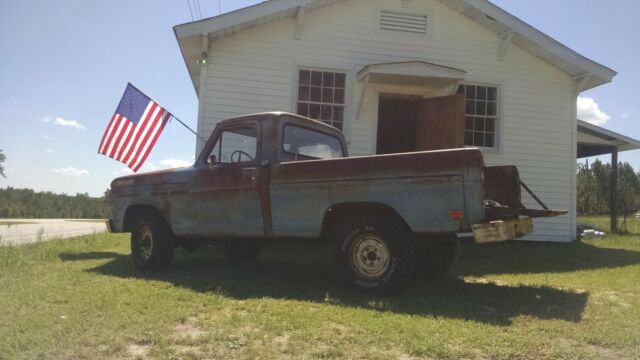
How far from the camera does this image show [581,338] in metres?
4.23

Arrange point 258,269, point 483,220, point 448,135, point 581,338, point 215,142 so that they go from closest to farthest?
point 581,338 → point 483,220 → point 215,142 → point 258,269 → point 448,135

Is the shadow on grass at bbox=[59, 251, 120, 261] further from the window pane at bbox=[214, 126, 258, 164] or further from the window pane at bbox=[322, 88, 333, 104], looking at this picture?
the window pane at bbox=[322, 88, 333, 104]

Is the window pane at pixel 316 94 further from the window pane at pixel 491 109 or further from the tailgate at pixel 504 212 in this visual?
the tailgate at pixel 504 212

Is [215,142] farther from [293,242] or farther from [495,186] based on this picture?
[495,186]

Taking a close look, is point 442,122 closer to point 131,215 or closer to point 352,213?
point 352,213

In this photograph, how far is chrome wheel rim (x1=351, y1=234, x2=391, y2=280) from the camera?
17.9ft

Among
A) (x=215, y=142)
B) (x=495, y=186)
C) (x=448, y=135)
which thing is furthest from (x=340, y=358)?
(x=448, y=135)

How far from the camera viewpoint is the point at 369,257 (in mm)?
5570

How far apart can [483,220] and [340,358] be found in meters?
2.03

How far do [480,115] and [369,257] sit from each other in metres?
7.28

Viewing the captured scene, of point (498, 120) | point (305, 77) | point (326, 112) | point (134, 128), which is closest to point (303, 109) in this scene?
point (326, 112)

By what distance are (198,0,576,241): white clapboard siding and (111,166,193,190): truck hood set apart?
128 inches

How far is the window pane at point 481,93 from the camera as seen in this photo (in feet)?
39.2

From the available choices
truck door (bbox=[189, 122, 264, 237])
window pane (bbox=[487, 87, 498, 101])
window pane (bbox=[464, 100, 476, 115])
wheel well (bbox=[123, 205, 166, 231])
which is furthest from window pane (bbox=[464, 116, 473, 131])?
wheel well (bbox=[123, 205, 166, 231])
